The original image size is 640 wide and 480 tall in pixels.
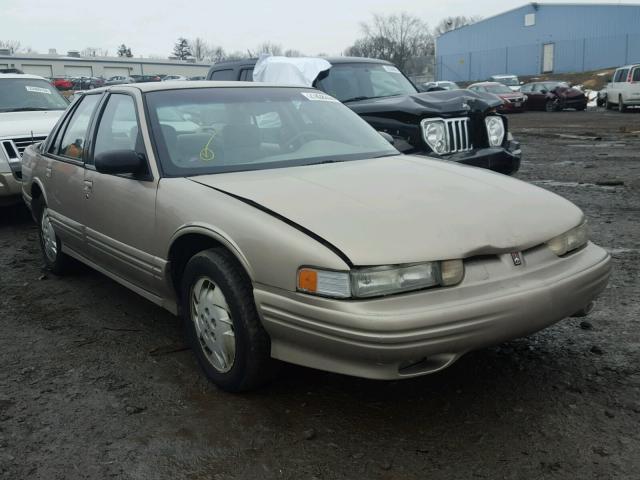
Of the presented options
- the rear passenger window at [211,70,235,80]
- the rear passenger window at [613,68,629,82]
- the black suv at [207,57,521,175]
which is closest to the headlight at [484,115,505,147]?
the black suv at [207,57,521,175]

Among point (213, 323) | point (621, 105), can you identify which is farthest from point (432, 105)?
point (621, 105)

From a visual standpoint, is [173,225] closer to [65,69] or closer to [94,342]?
[94,342]

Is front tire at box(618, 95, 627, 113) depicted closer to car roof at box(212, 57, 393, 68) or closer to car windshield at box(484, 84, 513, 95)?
car windshield at box(484, 84, 513, 95)

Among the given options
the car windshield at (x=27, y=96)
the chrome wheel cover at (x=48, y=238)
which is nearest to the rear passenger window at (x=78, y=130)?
the chrome wheel cover at (x=48, y=238)

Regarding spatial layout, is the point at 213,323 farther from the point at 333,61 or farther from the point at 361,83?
the point at 333,61

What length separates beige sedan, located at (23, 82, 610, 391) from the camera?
2584 millimetres

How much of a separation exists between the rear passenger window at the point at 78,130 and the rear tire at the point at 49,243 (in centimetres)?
57

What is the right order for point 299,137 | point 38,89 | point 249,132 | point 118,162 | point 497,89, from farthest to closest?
point 497,89, point 38,89, point 299,137, point 249,132, point 118,162

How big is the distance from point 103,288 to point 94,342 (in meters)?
1.17

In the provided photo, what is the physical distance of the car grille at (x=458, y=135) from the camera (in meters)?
6.45

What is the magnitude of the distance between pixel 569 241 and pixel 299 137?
5.70 feet

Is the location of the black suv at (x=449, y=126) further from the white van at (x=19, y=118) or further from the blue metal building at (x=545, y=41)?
the blue metal building at (x=545, y=41)

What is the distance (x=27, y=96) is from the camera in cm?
901

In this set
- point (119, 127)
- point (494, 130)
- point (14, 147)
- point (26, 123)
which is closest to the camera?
point (119, 127)
